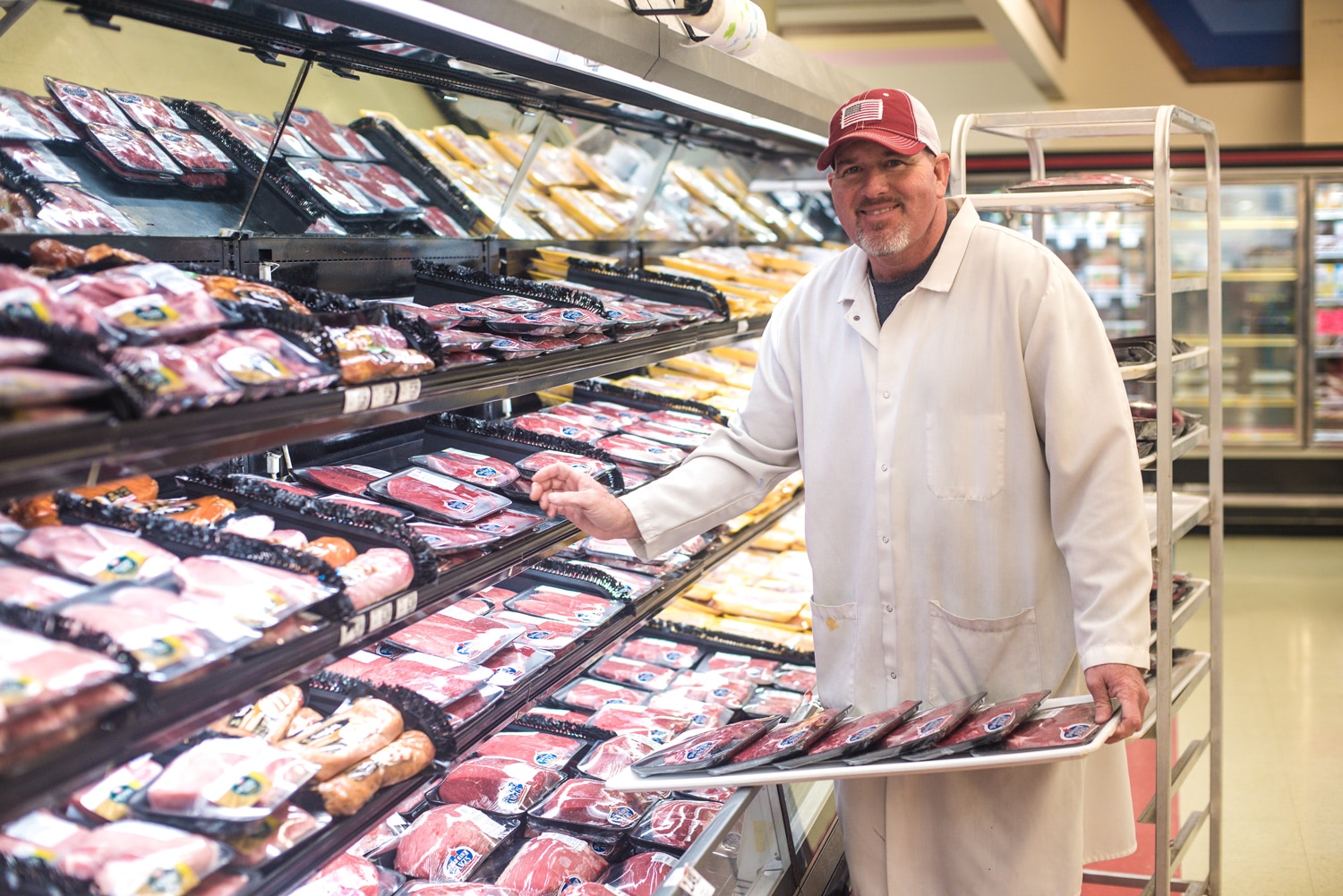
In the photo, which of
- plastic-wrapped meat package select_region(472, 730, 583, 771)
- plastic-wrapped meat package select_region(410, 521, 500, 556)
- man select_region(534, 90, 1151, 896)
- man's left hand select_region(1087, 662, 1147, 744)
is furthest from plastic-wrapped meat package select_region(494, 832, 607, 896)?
man's left hand select_region(1087, 662, 1147, 744)

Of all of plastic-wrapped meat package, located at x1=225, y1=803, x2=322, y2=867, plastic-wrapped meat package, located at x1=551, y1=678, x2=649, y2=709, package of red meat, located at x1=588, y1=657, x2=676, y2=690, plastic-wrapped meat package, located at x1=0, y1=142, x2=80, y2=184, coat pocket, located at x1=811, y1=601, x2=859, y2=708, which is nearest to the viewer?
plastic-wrapped meat package, located at x1=225, y1=803, x2=322, y2=867

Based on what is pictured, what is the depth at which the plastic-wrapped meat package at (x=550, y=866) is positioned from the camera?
210 centimetres

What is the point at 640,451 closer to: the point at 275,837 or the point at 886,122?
the point at 886,122

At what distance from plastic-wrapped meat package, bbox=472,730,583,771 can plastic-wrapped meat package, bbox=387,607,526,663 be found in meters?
0.27

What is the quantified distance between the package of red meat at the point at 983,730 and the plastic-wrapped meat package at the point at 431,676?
0.83 metres

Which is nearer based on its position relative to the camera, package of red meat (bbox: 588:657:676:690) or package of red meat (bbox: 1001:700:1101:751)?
package of red meat (bbox: 1001:700:1101:751)

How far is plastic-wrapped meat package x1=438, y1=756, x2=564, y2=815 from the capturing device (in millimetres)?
2346

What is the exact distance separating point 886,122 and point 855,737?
1085 millimetres

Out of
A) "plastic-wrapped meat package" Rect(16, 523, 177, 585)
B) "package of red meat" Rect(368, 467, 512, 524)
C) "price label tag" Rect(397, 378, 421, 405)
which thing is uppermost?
"price label tag" Rect(397, 378, 421, 405)

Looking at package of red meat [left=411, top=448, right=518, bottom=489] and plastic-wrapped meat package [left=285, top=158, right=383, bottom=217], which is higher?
plastic-wrapped meat package [left=285, top=158, right=383, bottom=217]

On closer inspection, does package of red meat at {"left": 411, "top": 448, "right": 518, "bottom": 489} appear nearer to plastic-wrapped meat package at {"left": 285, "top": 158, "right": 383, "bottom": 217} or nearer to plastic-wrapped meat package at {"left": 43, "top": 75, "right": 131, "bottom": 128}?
plastic-wrapped meat package at {"left": 285, "top": 158, "right": 383, "bottom": 217}

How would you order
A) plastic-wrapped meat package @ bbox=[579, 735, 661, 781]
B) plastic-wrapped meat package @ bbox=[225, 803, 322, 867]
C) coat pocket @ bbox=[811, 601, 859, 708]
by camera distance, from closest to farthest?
plastic-wrapped meat package @ bbox=[225, 803, 322, 867] < coat pocket @ bbox=[811, 601, 859, 708] < plastic-wrapped meat package @ bbox=[579, 735, 661, 781]

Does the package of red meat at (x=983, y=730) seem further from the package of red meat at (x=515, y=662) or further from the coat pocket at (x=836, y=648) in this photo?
the package of red meat at (x=515, y=662)

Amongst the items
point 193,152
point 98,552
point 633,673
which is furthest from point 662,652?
point 98,552
